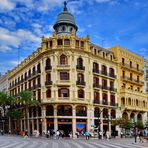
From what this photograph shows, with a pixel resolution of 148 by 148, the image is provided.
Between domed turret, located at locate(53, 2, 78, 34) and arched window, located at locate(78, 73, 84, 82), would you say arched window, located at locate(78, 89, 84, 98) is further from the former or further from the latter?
domed turret, located at locate(53, 2, 78, 34)

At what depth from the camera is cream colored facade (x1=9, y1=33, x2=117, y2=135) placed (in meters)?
66.6

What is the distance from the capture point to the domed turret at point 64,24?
75875 millimetres

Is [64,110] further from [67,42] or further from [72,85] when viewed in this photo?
[67,42]

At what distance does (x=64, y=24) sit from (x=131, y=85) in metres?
23.5

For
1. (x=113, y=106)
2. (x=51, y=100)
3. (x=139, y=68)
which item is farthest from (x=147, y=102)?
(x=51, y=100)

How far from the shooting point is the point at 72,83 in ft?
221

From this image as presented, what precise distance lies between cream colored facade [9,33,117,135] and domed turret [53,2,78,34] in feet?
24.4

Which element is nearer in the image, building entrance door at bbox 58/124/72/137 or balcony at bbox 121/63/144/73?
building entrance door at bbox 58/124/72/137

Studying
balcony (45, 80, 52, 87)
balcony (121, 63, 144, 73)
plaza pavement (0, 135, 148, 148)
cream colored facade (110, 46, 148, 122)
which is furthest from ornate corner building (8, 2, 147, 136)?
plaza pavement (0, 135, 148, 148)

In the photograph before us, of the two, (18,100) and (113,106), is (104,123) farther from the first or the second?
(18,100)

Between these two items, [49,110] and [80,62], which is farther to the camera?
[80,62]

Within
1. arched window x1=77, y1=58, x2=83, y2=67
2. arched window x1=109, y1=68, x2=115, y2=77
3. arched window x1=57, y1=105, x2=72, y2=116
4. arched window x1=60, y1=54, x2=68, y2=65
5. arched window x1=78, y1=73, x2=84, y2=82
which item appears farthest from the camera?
arched window x1=109, y1=68, x2=115, y2=77

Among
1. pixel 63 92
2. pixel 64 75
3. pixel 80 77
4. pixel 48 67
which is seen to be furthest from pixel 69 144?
pixel 48 67

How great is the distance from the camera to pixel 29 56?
80.5 metres
